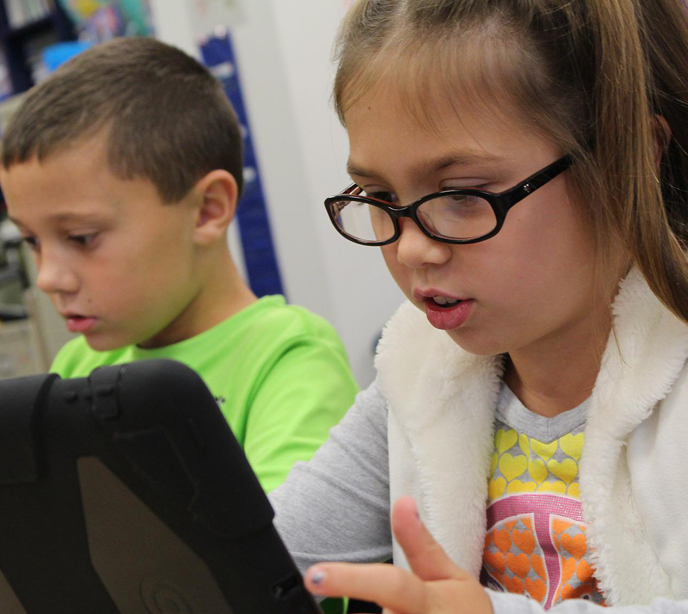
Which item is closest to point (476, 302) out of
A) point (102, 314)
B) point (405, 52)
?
point (405, 52)

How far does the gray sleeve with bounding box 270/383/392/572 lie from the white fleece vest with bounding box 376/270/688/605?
0.20 feet

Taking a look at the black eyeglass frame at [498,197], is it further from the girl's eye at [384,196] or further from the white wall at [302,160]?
the white wall at [302,160]

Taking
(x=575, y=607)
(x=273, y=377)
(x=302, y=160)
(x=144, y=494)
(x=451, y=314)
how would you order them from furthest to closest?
(x=302, y=160)
(x=273, y=377)
(x=451, y=314)
(x=575, y=607)
(x=144, y=494)

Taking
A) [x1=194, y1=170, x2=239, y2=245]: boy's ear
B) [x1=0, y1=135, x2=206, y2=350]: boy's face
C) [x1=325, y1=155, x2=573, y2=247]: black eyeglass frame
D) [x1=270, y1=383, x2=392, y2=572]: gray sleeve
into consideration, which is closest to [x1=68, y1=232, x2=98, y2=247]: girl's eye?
[x1=0, y1=135, x2=206, y2=350]: boy's face

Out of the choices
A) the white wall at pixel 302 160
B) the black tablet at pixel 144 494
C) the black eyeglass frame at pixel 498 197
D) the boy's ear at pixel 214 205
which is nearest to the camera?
the black tablet at pixel 144 494

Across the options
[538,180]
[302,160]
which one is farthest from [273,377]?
[302,160]

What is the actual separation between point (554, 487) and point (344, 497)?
210mm

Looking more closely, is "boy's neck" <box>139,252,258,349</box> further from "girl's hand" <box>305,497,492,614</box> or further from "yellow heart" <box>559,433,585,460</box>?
"girl's hand" <box>305,497,492,614</box>

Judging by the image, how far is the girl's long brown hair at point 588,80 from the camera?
0.61 metres

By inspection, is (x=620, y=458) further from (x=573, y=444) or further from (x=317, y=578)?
(x=317, y=578)

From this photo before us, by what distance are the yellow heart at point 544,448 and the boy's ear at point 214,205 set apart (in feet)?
1.96

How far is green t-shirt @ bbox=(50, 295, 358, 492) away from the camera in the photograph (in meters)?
0.92

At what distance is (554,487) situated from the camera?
2.36ft

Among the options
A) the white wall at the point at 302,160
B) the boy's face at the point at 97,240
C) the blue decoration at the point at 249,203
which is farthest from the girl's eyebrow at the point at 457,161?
the blue decoration at the point at 249,203
